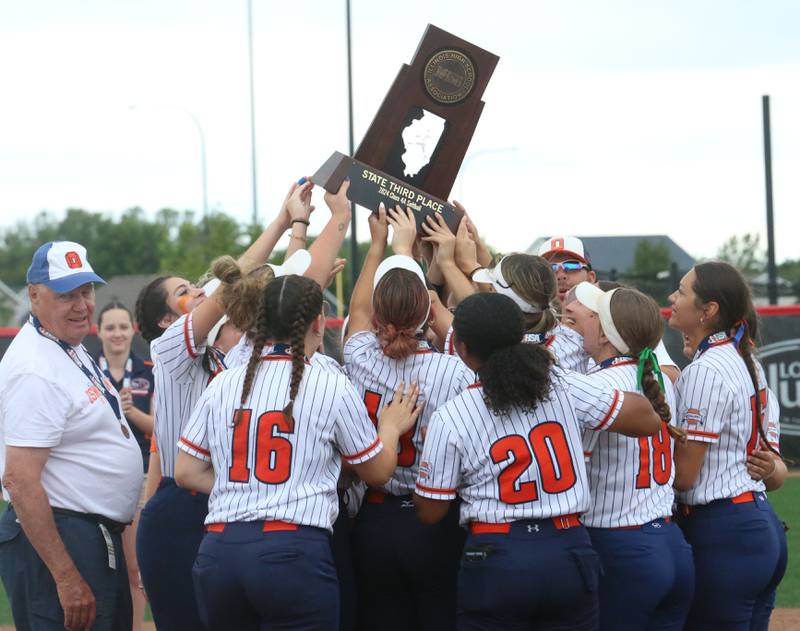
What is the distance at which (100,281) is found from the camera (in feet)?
13.4

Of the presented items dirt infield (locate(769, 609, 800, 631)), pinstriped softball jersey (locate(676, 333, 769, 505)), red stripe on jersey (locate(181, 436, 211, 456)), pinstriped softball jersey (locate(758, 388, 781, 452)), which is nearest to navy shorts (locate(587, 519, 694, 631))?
pinstriped softball jersey (locate(676, 333, 769, 505))

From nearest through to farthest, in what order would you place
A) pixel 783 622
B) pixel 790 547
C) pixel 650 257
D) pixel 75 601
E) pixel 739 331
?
1. pixel 75 601
2. pixel 739 331
3. pixel 783 622
4. pixel 790 547
5. pixel 650 257

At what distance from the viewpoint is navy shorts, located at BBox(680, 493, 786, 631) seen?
416cm

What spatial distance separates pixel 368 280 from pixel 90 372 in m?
1.19

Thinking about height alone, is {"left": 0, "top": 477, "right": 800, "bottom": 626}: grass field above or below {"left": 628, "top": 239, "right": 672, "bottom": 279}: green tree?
below

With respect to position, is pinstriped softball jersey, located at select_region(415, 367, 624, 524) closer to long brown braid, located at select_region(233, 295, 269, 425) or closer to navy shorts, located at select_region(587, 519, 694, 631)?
navy shorts, located at select_region(587, 519, 694, 631)

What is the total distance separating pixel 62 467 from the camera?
3.88 metres

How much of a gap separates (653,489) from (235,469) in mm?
1589

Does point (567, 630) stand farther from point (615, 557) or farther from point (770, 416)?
point (770, 416)

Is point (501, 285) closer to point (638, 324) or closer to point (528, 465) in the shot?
point (638, 324)

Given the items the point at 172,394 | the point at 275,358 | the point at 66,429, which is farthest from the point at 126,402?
the point at 275,358

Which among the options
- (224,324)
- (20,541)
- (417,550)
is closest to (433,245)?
(224,324)

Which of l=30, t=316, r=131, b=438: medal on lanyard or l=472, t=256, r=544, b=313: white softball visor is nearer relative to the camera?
l=30, t=316, r=131, b=438: medal on lanyard

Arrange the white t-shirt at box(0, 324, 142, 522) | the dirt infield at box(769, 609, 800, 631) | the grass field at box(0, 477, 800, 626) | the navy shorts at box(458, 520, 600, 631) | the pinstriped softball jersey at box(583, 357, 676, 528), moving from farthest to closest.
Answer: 1. the grass field at box(0, 477, 800, 626)
2. the dirt infield at box(769, 609, 800, 631)
3. the pinstriped softball jersey at box(583, 357, 676, 528)
4. the white t-shirt at box(0, 324, 142, 522)
5. the navy shorts at box(458, 520, 600, 631)
